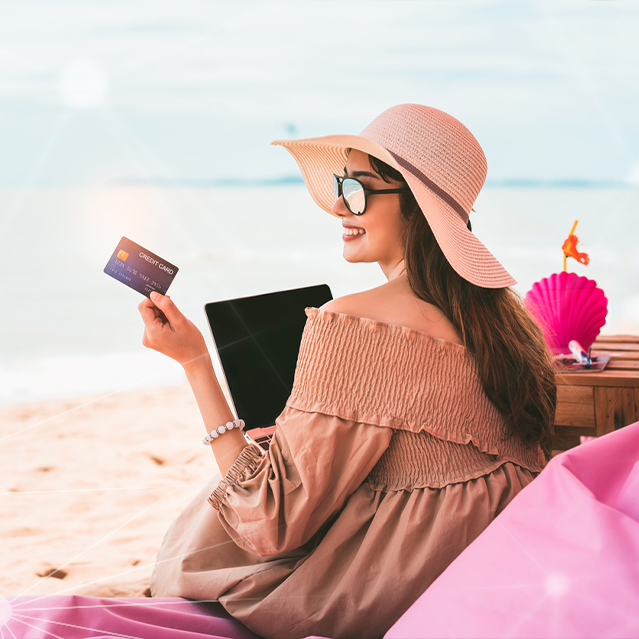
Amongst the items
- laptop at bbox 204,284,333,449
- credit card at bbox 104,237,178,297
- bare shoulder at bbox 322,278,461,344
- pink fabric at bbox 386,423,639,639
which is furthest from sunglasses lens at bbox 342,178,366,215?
pink fabric at bbox 386,423,639,639

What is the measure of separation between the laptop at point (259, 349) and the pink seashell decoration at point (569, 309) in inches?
27.1

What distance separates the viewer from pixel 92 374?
4746 mm

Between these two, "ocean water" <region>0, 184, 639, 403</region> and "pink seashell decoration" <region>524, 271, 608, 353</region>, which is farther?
"ocean water" <region>0, 184, 639, 403</region>

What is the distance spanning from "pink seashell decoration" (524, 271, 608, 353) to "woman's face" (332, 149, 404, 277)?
0.78 metres

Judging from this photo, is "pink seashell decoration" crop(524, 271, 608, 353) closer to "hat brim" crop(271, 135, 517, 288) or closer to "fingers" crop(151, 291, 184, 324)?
"hat brim" crop(271, 135, 517, 288)

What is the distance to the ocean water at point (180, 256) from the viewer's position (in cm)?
504

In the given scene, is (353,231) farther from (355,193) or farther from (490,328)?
(490,328)

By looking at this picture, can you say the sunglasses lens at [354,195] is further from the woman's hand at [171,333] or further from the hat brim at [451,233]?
the woman's hand at [171,333]

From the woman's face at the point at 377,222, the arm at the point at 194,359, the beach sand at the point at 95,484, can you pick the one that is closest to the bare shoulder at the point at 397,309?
the woman's face at the point at 377,222

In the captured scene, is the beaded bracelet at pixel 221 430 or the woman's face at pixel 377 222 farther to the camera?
the woman's face at pixel 377 222

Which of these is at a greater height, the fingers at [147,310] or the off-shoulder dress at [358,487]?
the fingers at [147,310]

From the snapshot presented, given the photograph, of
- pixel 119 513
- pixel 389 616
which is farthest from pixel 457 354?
pixel 119 513

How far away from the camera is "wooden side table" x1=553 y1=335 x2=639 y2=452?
1490 mm

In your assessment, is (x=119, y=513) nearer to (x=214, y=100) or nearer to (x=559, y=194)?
(x=214, y=100)
